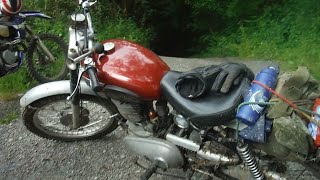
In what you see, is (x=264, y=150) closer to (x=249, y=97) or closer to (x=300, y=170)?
(x=249, y=97)

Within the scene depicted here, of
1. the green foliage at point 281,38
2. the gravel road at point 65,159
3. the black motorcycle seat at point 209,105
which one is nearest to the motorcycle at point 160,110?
the black motorcycle seat at point 209,105

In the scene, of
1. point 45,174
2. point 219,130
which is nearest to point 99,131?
point 45,174

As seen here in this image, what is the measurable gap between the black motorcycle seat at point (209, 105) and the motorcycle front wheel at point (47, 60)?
7.99 feet

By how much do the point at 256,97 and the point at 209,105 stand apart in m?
0.30

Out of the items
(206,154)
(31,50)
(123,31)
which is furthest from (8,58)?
(206,154)

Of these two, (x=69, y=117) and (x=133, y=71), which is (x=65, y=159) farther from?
(x=133, y=71)

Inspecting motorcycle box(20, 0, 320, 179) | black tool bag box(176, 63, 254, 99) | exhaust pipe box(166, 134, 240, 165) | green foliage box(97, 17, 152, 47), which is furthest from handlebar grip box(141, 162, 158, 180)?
green foliage box(97, 17, 152, 47)

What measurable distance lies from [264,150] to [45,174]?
187 centimetres

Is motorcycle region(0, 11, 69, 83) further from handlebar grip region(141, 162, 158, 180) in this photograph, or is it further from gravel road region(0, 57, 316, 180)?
handlebar grip region(141, 162, 158, 180)

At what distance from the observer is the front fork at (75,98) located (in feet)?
8.91

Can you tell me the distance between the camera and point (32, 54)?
14.9ft

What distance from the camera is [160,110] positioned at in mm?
2752

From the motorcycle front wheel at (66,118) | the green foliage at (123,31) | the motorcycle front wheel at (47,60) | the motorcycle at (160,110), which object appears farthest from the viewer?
the green foliage at (123,31)

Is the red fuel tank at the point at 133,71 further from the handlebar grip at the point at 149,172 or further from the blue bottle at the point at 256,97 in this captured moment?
the blue bottle at the point at 256,97
